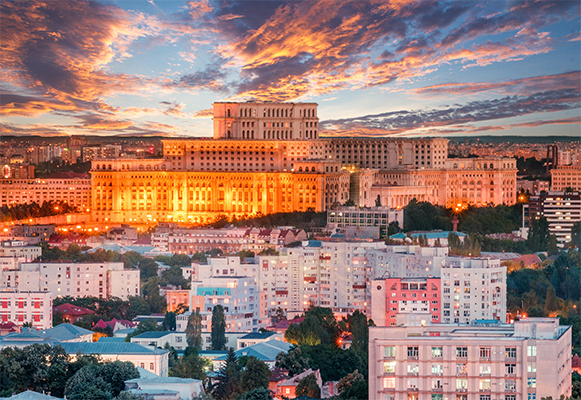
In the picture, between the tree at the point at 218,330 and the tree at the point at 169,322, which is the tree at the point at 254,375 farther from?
the tree at the point at 169,322

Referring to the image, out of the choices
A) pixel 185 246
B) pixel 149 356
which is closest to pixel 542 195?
pixel 185 246

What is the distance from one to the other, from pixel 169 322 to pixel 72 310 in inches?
129

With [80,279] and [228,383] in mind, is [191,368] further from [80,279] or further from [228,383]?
[80,279]

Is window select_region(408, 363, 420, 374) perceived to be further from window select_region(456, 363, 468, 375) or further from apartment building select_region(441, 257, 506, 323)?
apartment building select_region(441, 257, 506, 323)

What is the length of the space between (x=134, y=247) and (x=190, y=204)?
858 centimetres

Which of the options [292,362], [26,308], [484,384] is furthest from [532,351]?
[26,308]

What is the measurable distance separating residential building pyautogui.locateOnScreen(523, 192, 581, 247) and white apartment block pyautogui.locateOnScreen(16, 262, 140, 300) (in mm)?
13843

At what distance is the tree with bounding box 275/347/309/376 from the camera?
1092 inches

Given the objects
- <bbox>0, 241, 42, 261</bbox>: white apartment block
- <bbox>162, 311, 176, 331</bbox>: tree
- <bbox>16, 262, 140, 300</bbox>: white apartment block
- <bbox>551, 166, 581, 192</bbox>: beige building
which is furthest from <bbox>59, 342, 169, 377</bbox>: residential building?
<bbox>551, 166, 581, 192</bbox>: beige building

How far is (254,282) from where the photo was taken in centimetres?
3553

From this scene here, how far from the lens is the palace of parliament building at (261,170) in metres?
53.5

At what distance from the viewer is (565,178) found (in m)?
55.2

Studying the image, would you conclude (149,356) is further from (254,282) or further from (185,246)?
(185,246)

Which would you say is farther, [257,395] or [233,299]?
[233,299]
